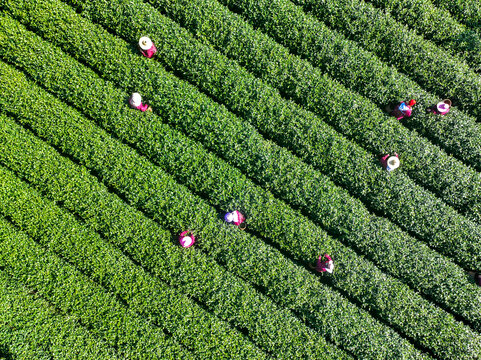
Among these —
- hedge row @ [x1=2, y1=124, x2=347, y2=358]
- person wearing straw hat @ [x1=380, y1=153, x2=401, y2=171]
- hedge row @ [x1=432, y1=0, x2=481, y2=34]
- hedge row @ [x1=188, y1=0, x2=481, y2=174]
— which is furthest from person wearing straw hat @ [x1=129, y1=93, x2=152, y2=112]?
hedge row @ [x1=432, y1=0, x2=481, y2=34]

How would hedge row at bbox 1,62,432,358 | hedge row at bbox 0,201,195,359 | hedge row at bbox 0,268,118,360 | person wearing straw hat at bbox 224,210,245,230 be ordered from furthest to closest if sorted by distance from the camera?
hedge row at bbox 1,62,432,358, person wearing straw hat at bbox 224,210,245,230, hedge row at bbox 0,201,195,359, hedge row at bbox 0,268,118,360

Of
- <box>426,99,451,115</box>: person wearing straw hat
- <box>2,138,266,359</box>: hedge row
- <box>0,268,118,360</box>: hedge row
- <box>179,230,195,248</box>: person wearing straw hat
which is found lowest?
<box>0,268,118,360</box>: hedge row

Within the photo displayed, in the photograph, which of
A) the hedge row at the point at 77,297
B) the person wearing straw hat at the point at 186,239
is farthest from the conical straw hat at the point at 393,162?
the hedge row at the point at 77,297

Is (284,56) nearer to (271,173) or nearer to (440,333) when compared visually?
(271,173)

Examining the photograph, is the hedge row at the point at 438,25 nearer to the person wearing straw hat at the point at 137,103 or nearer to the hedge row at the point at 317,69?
the hedge row at the point at 317,69

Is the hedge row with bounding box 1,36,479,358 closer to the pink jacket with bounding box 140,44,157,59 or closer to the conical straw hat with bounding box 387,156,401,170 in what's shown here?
the pink jacket with bounding box 140,44,157,59

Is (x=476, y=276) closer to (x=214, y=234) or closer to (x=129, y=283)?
(x=214, y=234)

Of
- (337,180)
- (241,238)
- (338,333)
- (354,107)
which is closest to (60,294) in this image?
(241,238)
